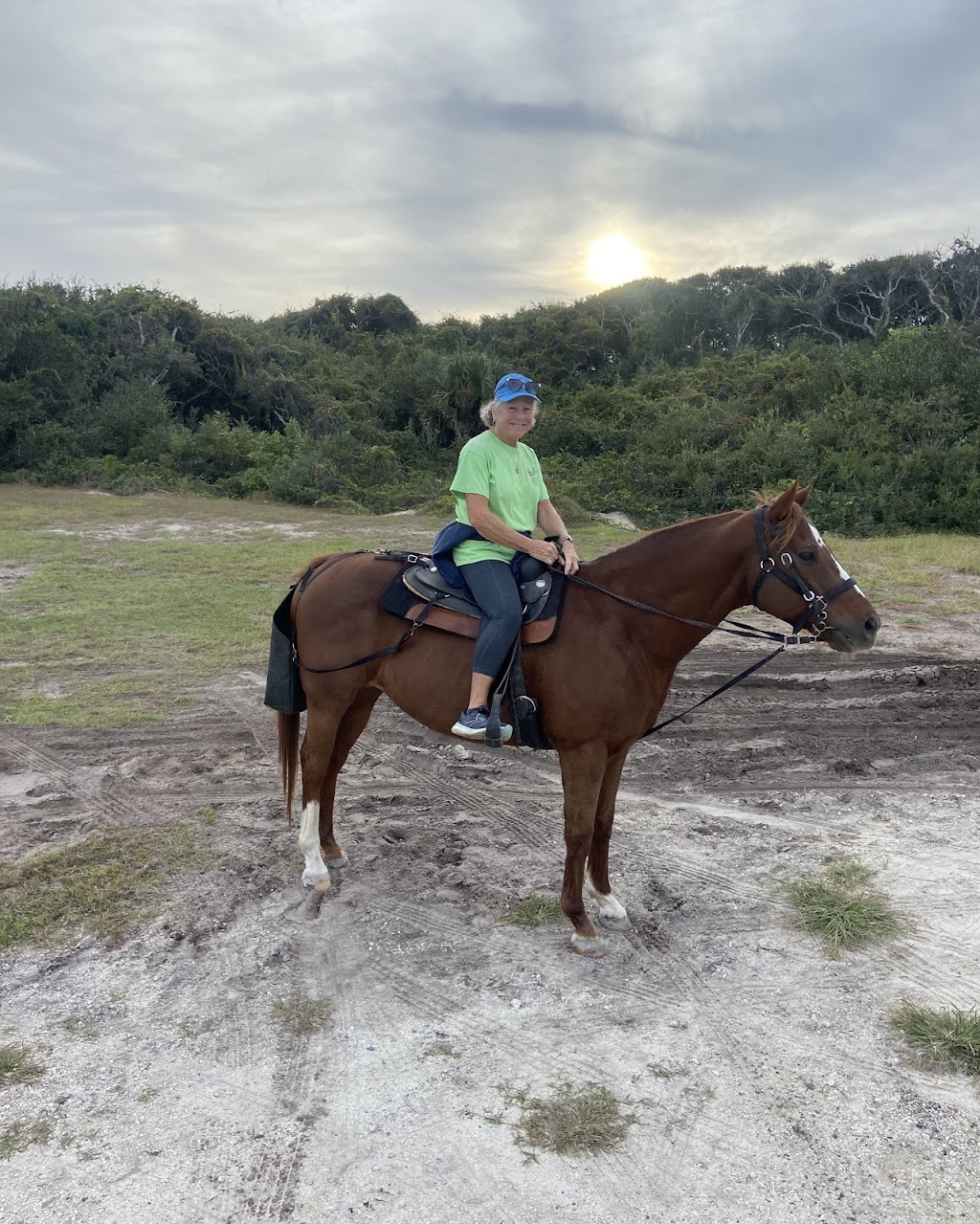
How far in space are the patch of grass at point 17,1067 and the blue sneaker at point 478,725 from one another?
224cm

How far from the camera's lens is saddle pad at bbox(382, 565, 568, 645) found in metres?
4.00

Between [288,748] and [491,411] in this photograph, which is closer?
[491,411]

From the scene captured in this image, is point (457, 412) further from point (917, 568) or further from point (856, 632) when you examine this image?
point (856, 632)

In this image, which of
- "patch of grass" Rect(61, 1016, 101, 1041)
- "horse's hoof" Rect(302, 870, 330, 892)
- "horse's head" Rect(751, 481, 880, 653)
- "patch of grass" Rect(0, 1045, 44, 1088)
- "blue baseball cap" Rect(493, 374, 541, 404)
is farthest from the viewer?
"horse's hoof" Rect(302, 870, 330, 892)

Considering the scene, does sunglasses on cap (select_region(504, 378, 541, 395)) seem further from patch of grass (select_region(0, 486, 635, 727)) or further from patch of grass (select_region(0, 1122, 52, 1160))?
patch of grass (select_region(0, 486, 635, 727))

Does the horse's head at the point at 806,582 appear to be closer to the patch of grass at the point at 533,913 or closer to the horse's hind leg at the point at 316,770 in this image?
the patch of grass at the point at 533,913

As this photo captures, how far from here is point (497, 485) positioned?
400cm

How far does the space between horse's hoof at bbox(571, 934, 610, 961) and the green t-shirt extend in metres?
1.97

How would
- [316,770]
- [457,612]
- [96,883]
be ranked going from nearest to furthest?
[457,612]
[96,883]
[316,770]

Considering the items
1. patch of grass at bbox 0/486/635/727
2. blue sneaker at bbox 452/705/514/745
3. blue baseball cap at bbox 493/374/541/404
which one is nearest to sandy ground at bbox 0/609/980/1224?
blue sneaker at bbox 452/705/514/745

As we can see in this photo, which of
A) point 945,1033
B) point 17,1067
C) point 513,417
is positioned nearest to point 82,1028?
point 17,1067

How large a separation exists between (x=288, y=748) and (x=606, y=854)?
2.02 metres

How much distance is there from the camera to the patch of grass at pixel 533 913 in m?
4.21

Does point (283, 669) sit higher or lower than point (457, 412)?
lower
